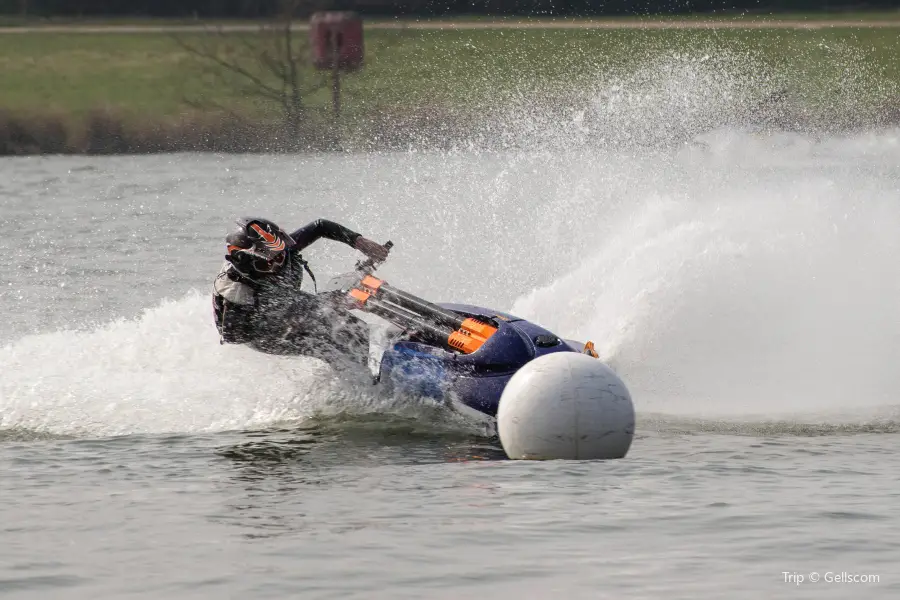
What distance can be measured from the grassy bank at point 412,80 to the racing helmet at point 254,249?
2696 cm

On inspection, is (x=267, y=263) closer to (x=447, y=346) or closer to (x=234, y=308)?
(x=234, y=308)

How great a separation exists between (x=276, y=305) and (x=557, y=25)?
1318 inches

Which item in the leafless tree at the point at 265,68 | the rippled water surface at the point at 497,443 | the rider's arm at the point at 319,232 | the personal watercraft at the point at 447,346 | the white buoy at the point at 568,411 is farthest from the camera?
the leafless tree at the point at 265,68

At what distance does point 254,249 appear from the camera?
11.9 metres

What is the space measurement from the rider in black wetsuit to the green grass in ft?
92.7

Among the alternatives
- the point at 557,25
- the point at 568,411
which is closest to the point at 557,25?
the point at 557,25

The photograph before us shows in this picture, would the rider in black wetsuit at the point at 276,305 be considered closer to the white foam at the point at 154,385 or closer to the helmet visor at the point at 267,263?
the helmet visor at the point at 267,263

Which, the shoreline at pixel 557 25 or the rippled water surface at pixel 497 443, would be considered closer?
the rippled water surface at pixel 497 443

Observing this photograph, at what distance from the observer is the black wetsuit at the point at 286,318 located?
1205 cm

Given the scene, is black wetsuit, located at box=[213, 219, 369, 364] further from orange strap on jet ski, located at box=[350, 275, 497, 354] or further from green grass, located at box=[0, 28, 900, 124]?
green grass, located at box=[0, 28, 900, 124]

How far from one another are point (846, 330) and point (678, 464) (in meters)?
4.09

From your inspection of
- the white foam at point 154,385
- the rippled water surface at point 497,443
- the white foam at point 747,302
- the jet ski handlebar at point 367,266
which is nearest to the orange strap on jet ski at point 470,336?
the rippled water surface at point 497,443

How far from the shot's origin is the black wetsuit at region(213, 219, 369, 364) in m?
12.0

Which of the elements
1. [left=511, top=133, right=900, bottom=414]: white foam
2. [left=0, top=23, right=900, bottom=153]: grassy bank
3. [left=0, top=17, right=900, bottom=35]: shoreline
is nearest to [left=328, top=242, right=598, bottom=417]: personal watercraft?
[left=511, top=133, right=900, bottom=414]: white foam
